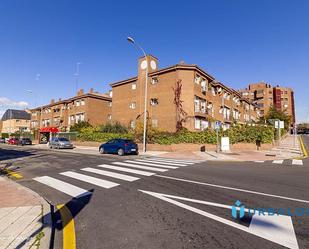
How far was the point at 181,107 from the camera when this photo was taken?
27.5 m

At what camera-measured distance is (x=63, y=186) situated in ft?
23.8

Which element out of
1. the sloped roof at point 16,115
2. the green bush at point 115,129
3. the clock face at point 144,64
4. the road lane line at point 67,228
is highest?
the clock face at point 144,64

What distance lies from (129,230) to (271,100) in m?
96.6

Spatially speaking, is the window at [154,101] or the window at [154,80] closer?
the window at [154,101]

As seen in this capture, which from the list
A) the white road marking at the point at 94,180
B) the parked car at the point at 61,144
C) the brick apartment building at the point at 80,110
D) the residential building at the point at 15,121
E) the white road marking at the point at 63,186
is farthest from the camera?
the residential building at the point at 15,121

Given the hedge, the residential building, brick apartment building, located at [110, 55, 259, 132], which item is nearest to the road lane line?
the hedge

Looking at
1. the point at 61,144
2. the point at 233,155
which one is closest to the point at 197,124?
the point at 233,155

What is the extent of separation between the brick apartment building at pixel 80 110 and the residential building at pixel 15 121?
29.7m

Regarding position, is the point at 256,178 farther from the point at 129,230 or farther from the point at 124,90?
the point at 124,90

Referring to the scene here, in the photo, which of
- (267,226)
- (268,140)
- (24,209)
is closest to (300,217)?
(267,226)

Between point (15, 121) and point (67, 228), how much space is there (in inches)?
3359

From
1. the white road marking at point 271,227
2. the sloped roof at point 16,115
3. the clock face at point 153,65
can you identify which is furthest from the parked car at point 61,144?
the sloped roof at point 16,115

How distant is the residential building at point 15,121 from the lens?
2908 inches

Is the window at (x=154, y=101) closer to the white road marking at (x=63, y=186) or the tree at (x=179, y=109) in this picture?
the tree at (x=179, y=109)
